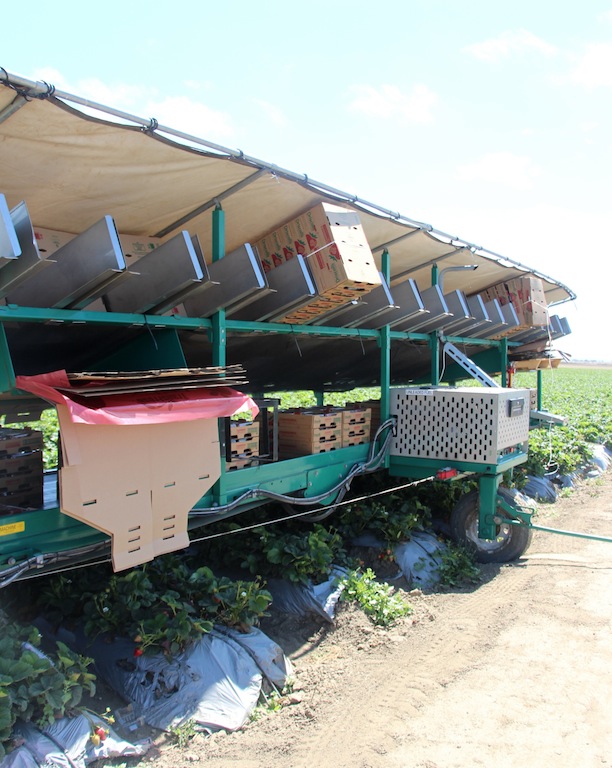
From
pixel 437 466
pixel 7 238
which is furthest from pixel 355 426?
pixel 7 238

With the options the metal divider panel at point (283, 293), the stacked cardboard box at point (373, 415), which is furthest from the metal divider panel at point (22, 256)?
the stacked cardboard box at point (373, 415)

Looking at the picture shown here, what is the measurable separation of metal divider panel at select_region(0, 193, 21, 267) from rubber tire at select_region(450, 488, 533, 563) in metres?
5.99

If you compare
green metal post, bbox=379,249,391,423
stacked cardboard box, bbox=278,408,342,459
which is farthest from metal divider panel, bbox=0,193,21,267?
green metal post, bbox=379,249,391,423

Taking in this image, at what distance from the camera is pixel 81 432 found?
3.96 meters

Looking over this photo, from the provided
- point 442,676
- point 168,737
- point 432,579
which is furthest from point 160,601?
point 432,579

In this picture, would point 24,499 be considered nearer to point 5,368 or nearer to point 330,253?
point 5,368

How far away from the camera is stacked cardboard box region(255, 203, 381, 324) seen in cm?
560

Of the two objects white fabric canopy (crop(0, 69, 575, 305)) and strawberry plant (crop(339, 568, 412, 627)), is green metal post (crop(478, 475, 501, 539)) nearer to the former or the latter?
strawberry plant (crop(339, 568, 412, 627))

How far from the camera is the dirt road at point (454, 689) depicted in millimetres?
3941

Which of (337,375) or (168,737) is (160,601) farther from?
(337,375)

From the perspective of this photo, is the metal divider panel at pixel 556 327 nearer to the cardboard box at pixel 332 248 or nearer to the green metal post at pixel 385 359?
the green metal post at pixel 385 359

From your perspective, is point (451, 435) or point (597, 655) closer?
point (597, 655)

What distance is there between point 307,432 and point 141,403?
8.37ft

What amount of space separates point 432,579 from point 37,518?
4307 mm
